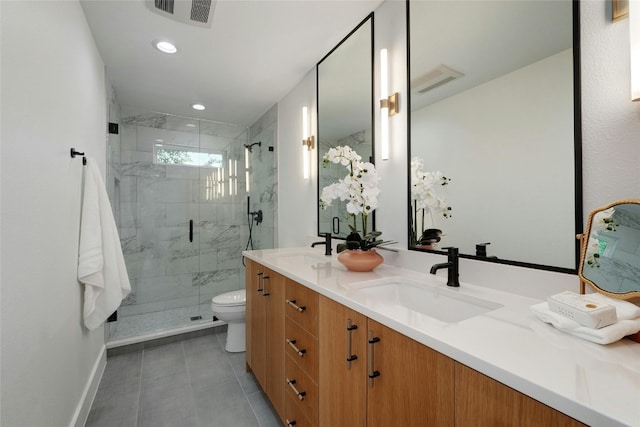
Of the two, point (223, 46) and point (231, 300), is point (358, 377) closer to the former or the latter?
point (231, 300)

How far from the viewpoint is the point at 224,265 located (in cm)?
400

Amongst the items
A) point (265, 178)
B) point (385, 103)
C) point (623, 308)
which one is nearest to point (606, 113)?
point (623, 308)

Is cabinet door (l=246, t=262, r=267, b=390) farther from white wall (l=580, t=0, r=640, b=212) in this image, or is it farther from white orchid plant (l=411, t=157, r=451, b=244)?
white wall (l=580, t=0, r=640, b=212)

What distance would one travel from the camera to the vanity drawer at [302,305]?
4.07ft

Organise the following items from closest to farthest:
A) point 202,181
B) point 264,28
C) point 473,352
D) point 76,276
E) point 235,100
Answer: point 473,352 < point 76,276 < point 264,28 < point 235,100 < point 202,181

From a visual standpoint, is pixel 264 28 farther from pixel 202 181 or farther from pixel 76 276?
pixel 202 181

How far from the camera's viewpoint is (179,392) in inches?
79.5

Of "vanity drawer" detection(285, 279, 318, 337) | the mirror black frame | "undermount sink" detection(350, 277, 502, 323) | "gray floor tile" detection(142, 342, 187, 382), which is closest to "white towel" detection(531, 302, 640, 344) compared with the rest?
the mirror black frame

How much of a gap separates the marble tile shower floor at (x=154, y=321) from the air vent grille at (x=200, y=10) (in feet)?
9.08

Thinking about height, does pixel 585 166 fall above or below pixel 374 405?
above

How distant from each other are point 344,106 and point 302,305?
1.46 m

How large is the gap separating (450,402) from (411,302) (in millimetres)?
629

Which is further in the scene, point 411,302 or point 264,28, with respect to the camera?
point 264,28

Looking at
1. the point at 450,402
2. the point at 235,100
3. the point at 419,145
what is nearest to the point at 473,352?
the point at 450,402
